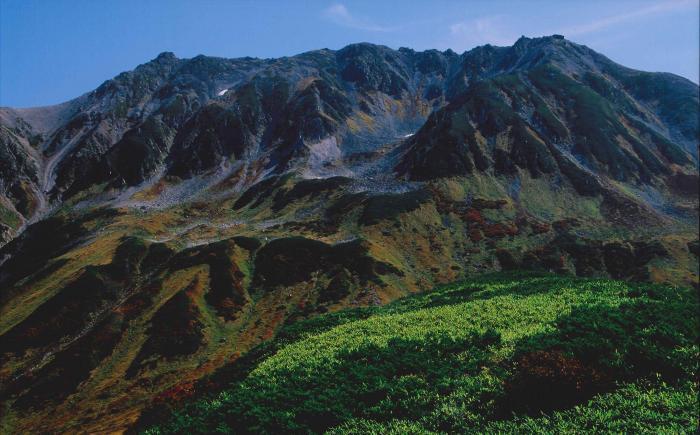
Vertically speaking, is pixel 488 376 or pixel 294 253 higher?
pixel 488 376

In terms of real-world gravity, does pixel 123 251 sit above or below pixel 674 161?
below

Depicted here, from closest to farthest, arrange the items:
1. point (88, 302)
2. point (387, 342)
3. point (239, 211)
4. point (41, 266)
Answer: point (387, 342)
point (88, 302)
point (41, 266)
point (239, 211)

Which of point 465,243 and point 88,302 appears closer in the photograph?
point 88,302

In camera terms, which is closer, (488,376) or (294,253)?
(488,376)

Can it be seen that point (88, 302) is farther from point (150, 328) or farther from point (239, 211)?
point (239, 211)

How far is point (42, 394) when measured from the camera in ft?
269

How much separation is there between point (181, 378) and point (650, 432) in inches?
3001

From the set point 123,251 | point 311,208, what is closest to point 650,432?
point 123,251

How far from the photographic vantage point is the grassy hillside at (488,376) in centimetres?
2614

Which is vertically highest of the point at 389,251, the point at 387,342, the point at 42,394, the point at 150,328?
the point at 387,342

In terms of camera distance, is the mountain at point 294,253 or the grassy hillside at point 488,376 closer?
the grassy hillside at point 488,376

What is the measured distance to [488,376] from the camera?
1189 inches

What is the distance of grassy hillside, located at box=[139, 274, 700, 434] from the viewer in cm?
2614

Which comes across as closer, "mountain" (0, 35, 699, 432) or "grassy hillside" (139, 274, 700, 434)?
"grassy hillside" (139, 274, 700, 434)
